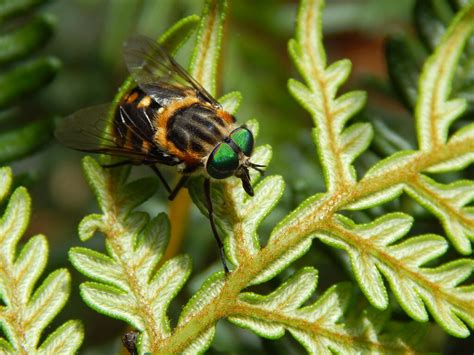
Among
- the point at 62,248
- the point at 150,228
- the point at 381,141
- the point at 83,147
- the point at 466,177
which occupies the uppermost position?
the point at 83,147

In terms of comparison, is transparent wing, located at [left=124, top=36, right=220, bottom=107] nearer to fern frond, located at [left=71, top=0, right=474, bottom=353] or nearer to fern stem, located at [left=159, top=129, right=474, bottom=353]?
fern frond, located at [left=71, top=0, right=474, bottom=353]

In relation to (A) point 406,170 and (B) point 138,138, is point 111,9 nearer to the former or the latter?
(B) point 138,138

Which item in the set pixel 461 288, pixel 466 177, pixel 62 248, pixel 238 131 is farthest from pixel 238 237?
pixel 62 248

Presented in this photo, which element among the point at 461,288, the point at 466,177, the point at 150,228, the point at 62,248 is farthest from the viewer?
the point at 62,248

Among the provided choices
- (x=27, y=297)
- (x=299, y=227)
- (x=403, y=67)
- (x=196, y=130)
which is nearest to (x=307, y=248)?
(x=299, y=227)

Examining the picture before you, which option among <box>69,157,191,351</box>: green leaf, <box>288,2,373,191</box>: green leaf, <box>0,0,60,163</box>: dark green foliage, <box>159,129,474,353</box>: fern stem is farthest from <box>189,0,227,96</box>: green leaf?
<box>0,0,60,163</box>: dark green foliage

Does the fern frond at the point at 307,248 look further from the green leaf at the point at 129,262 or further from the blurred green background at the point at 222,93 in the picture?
the blurred green background at the point at 222,93

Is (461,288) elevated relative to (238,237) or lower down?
lower down
